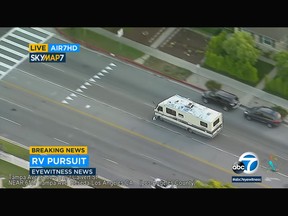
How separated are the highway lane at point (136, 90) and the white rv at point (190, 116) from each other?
46.7 inches

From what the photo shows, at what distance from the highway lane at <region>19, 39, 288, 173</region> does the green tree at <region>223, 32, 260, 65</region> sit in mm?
5439

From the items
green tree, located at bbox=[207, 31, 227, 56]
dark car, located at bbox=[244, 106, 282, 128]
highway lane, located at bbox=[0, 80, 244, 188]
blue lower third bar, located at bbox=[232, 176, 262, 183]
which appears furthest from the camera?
green tree, located at bbox=[207, 31, 227, 56]

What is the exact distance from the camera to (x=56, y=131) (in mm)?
109000

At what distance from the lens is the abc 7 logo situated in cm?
10600

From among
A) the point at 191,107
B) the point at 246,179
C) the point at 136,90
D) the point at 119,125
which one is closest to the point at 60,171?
the point at 119,125

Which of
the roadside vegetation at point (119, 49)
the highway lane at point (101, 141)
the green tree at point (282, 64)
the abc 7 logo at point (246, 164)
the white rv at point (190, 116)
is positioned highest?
the green tree at point (282, 64)

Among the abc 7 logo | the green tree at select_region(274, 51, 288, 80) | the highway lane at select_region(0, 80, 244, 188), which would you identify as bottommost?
the highway lane at select_region(0, 80, 244, 188)

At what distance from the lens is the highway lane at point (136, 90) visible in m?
109

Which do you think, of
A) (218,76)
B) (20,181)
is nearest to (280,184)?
(218,76)

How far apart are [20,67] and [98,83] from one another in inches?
319
